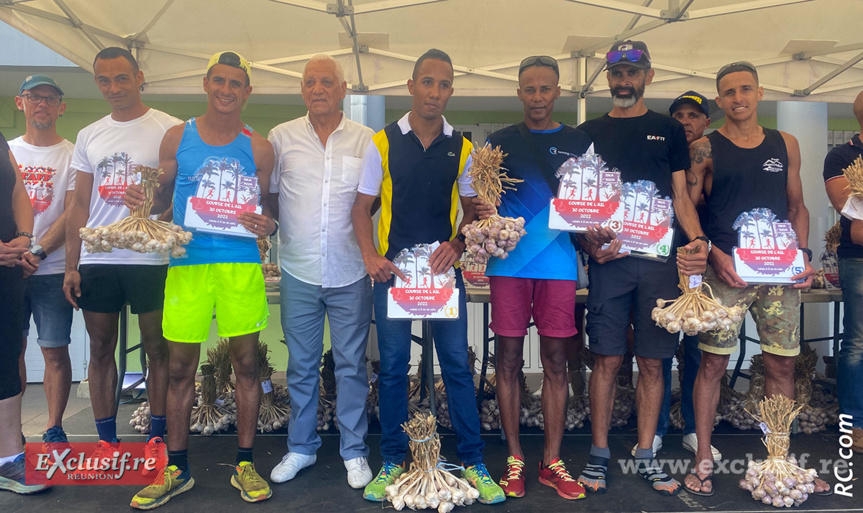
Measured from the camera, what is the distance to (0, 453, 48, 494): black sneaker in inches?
125

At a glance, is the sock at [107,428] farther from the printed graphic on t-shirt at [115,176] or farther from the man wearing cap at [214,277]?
the printed graphic on t-shirt at [115,176]

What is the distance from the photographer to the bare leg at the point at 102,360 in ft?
11.3

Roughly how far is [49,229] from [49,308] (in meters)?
0.50

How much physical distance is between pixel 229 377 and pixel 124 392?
106 centimetres

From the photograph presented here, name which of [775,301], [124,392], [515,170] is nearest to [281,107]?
[124,392]

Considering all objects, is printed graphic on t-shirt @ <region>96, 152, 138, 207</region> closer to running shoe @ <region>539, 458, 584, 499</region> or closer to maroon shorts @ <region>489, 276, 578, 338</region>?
maroon shorts @ <region>489, 276, 578, 338</region>

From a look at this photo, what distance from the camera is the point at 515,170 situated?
3.19 metres

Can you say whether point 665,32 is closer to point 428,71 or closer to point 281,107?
point 428,71

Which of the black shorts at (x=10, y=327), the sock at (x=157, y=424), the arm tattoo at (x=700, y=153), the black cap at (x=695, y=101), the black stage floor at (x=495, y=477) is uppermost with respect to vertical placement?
the black cap at (x=695, y=101)

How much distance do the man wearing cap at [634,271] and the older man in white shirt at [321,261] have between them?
1298mm

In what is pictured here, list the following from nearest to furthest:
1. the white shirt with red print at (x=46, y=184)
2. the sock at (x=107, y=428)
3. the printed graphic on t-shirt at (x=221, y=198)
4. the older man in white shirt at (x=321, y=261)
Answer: the printed graphic on t-shirt at (x=221, y=198)
the older man in white shirt at (x=321, y=261)
the sock at (x=107, y=428)
the white shirt with red print at (x=46, y=184)

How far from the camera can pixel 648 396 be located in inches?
129

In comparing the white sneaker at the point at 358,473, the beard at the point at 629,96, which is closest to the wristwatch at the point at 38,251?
the white sneaker at the point at 358,473

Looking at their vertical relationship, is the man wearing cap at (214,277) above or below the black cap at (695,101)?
below
